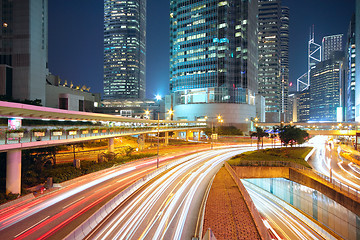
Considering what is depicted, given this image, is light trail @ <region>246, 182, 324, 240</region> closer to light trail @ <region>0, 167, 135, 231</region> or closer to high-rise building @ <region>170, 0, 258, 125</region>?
light trail @ <region>0, 167, 135, 231</region>

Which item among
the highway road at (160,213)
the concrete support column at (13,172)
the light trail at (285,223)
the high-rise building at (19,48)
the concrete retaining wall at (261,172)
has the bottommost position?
the light trail at (285,223)

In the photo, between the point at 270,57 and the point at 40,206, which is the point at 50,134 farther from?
the point at 270,57

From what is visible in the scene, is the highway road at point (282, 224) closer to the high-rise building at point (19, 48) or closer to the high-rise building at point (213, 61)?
the high-rise building at point (19, 48)


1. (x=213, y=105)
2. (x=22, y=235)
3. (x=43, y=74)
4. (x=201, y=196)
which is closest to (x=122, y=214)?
(x=22, y=235)

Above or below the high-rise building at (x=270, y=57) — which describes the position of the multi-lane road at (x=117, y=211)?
below

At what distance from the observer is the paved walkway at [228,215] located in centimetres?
1376

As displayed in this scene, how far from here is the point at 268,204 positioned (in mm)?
27500

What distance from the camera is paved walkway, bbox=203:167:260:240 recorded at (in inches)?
542

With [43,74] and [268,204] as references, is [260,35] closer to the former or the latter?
[43,74]

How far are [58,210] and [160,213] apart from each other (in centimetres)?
774

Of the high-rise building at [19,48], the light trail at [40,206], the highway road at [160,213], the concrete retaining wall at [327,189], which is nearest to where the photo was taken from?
the highway road at [160,213]

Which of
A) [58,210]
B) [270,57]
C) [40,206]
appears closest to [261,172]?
[58,210]

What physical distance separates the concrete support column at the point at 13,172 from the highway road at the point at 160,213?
10037 mm

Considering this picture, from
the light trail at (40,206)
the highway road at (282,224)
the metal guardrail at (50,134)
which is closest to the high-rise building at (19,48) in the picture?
the metal guardrail at (50,134)
